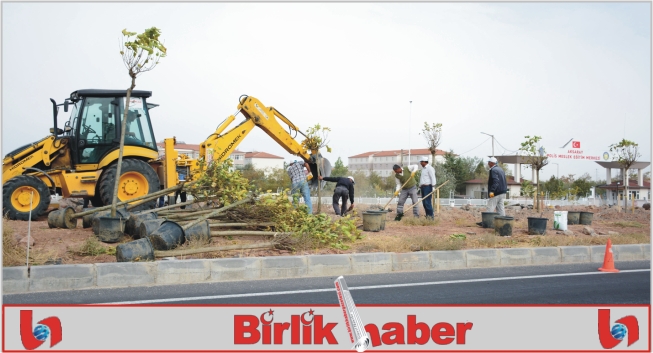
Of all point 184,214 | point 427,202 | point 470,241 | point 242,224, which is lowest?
point 470,241

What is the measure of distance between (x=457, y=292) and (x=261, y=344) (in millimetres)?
3160

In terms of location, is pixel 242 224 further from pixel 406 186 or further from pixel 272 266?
pixel 406 186

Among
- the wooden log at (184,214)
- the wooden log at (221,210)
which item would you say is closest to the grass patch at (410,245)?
the wooden log at (221,210)

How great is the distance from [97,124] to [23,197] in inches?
92.1

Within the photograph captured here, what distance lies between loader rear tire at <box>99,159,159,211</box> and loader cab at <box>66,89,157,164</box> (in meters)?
0.64

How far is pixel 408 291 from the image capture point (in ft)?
23.6

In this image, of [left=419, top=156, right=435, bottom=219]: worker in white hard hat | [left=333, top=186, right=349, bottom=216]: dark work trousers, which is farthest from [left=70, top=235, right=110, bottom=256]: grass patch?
[left=419, top=156, right=435, bottom=219]: worker in white hard hat

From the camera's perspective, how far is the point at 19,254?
796cm

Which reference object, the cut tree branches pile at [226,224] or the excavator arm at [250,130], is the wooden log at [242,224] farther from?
the excavator arm at [250,130]

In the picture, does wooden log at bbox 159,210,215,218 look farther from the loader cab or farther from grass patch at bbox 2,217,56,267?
the loader cab

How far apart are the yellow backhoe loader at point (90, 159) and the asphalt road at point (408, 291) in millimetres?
6039

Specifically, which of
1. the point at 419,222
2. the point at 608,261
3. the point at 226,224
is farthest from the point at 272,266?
the point at 419,222

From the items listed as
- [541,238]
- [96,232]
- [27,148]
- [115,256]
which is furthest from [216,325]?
[27,148]

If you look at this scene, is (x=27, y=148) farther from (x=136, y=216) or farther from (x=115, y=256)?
(x=115, y=256)
